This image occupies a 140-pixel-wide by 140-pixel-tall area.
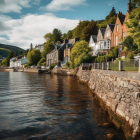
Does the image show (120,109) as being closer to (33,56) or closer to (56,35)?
(33,56)

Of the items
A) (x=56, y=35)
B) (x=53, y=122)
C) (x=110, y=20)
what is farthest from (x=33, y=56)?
(x=53, y=122)

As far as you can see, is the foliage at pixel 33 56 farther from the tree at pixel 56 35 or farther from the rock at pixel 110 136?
the rock at pixel 110 136

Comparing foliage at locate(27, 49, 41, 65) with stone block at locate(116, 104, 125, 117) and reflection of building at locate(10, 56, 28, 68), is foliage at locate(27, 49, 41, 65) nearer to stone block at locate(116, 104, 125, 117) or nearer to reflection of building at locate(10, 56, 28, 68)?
reflection of building at locate(10, 56, 28, 68)

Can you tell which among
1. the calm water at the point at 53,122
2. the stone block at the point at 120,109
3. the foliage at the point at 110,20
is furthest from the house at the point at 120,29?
the stone block at the point at 120,109

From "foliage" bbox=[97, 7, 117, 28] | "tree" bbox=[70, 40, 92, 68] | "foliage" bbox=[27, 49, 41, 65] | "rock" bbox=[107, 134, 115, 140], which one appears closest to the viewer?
"rock" bbox=[107, 134, 115, 140]

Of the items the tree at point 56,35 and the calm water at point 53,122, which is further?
the tree at point 56,35

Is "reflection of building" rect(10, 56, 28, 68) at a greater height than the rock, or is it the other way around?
"reflection of building" rect(10, 56, 28, 68)

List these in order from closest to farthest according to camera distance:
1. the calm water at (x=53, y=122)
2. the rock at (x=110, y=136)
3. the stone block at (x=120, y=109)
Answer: the rock at (x=110, y=136)
the calm water at (x=53, y=122)
the stone block at (x=120, y=109)

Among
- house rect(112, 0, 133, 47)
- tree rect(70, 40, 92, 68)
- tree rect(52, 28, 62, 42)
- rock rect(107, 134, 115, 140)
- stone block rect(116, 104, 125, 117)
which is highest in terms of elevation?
tree rect(52, 28, 62, 42)

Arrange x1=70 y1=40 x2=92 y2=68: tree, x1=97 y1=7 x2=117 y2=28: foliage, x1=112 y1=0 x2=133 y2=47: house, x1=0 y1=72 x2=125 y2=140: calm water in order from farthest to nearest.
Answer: x1=97 y1=7 x2=117 y2=28: foliage
x1=112 y1=0 x2=133 y2=47: house
x1=70 y1=40 x2=92 y2=68: tree
x1=0 y1=72 x2=125 y2=140: calm water

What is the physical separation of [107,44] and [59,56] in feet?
112

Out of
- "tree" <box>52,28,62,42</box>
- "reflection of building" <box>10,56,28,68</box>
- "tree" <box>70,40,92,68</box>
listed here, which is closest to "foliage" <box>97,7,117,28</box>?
"tree" <box>70,40,92,68</box>

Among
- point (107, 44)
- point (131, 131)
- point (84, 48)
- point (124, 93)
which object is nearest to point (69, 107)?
point (124, 93)

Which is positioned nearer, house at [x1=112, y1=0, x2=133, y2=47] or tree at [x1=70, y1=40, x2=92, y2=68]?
tree at [x1=70, y1=40, x2=92, y2=68]
